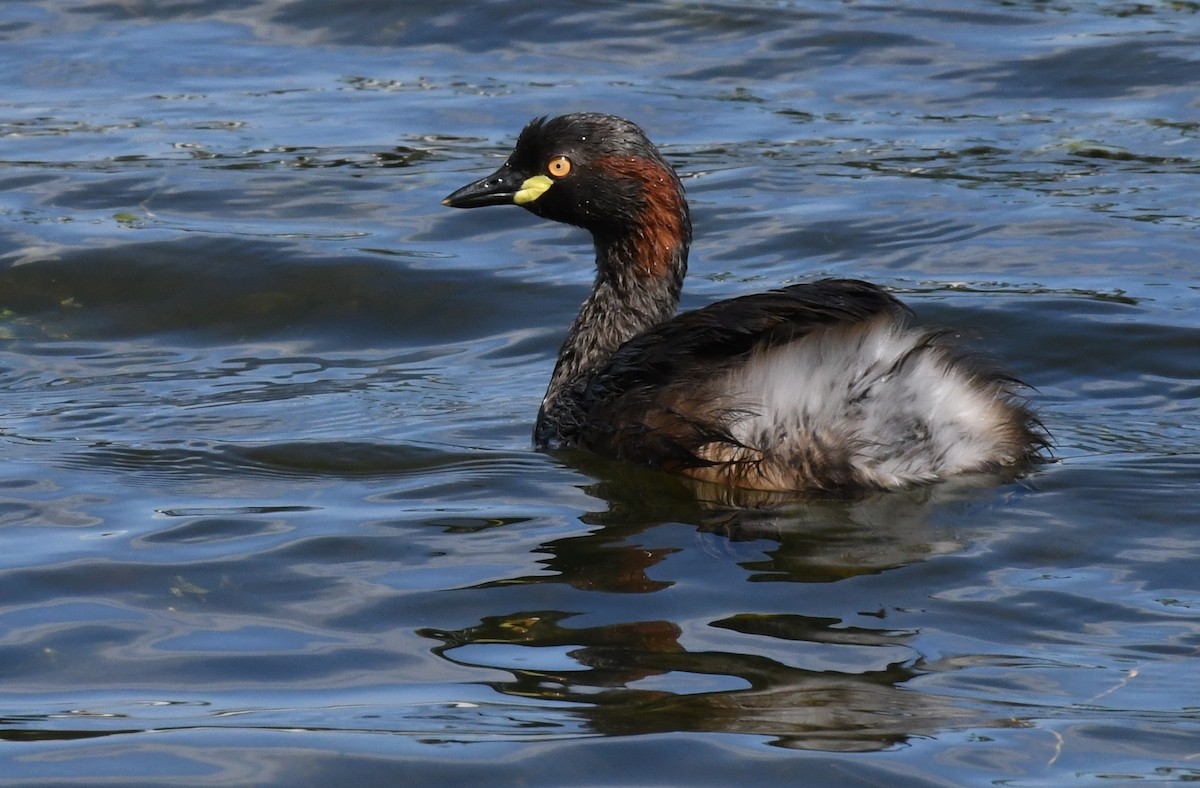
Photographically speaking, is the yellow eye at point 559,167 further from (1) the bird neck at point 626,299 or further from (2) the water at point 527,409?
A: (2) the water at point 527,409

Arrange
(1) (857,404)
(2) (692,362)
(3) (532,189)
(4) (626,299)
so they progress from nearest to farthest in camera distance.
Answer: (1) (857,404) < (2) (692,362) < (4) (626,299) < (3) (532,189)

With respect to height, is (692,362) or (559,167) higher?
(559,167)

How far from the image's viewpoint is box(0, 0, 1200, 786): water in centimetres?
388

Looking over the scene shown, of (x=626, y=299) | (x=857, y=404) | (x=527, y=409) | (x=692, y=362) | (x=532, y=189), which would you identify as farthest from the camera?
(x=527, y=409)

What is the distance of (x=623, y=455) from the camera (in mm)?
5809

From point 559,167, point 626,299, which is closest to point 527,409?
point 626,299

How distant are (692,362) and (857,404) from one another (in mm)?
547

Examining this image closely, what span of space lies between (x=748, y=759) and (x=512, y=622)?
102 cm

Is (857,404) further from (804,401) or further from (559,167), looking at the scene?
(559,167)

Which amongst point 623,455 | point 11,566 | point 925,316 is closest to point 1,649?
point 11,566

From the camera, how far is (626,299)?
6.53 meters

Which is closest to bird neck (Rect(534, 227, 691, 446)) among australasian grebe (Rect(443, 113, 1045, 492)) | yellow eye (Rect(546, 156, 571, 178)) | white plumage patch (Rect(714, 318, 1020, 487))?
yellow eye (Rect(546, 156, 571, 178))

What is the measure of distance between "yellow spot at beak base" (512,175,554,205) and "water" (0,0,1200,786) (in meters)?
0.77

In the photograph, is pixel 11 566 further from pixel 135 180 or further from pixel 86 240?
pixel 135 180
